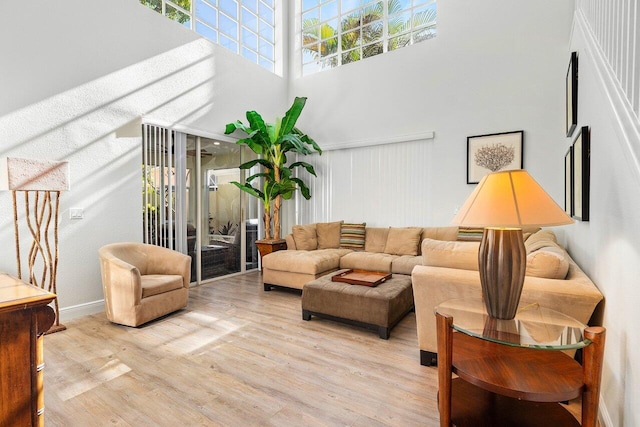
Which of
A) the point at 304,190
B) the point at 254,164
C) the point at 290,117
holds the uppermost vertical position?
the point at 290,117

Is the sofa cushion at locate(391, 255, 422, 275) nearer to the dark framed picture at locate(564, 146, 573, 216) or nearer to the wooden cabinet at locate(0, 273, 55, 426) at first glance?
the dark framed picture at locate(564, 146, 573, 216)

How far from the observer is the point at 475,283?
199 cm

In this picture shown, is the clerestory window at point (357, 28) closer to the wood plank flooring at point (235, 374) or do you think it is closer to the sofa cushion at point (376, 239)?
the sofa cushion at point (376, 239)

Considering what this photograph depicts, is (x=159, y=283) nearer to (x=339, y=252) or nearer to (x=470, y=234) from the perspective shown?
(x=339, y=252)

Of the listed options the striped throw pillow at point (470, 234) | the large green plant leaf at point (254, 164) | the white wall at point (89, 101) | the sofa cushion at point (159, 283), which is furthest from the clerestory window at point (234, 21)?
the striped throw pillow at point (470, 234)

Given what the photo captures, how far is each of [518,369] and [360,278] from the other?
1936 mm

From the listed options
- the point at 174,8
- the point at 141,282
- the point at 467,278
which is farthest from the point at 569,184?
the point at 174,8

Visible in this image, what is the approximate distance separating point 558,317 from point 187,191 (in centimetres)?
445

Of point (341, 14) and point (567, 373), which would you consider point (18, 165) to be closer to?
point (567, 373)

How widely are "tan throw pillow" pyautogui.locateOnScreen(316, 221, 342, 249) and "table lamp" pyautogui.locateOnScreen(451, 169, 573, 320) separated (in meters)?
3.71

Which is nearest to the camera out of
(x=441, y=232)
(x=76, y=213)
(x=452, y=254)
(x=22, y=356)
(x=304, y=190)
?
(x=22, y=356)

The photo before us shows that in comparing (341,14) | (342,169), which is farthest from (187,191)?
(341,14)

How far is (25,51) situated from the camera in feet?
9.91

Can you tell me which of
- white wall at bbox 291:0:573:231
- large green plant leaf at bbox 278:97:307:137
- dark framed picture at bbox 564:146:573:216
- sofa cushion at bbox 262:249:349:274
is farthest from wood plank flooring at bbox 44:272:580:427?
large green plant leaf at bbox 278:97:307:137
